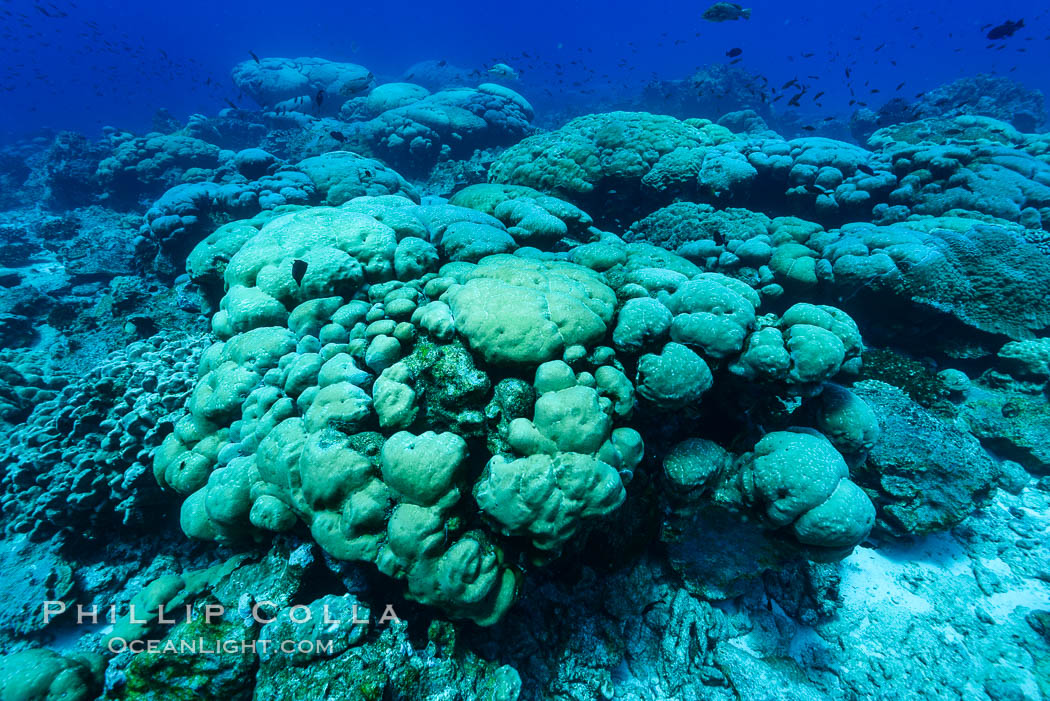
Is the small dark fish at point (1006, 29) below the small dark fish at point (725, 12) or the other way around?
below

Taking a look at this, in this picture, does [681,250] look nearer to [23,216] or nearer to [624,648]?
[624,648]

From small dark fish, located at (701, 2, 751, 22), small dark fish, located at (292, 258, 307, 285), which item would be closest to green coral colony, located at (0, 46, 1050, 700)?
small dark fish, located at (292, 258, 307, 285)

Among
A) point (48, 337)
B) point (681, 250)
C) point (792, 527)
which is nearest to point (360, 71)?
point (48, 337)

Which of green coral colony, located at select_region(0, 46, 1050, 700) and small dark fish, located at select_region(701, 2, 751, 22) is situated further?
small dark fish, located at select_region(701, 2, 751, 22)

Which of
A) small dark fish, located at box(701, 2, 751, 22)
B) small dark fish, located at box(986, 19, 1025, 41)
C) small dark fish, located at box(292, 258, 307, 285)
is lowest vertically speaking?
small dark fish, located at box(292, 258, 307, 285)

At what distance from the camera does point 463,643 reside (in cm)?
330

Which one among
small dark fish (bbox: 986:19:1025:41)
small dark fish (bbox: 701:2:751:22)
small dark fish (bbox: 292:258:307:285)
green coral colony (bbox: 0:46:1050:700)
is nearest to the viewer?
green coral colony (bbox: 0:46:1050:700)

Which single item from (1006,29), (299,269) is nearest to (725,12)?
(1006,29)

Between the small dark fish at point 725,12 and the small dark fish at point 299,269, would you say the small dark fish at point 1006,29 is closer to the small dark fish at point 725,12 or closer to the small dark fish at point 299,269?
the small dark fish at point 725,12

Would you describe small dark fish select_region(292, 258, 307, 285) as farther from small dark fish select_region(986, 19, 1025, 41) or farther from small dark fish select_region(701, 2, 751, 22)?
small dark fish select_region(986, 19, 1025, 41)

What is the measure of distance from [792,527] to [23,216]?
86.9 feet

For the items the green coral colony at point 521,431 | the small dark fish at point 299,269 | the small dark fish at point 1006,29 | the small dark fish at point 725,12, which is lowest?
the green coral colony at point 521,431

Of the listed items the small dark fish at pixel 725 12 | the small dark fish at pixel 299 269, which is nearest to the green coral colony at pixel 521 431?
the small dark fish at pixel 299 269

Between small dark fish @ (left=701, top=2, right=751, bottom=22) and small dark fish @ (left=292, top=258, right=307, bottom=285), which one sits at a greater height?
small dark fish @ (left=701, top=2, right=751, bottom=22)
